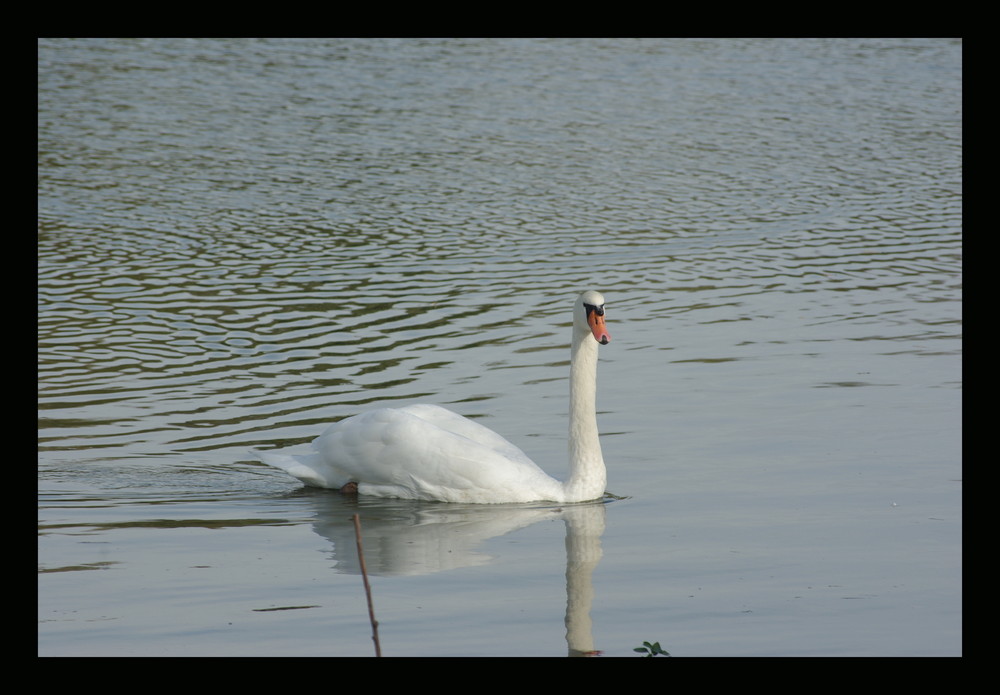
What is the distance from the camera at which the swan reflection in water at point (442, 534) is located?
23.9ft

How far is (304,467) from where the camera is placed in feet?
28.8

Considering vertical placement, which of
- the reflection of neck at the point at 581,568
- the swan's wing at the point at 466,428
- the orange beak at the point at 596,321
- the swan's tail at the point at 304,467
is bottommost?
the reflection of neck at the point at 581,568

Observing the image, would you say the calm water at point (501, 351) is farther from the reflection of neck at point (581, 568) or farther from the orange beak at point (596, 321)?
the orange beak at point (596, 321)

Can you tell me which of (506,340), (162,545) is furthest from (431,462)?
(506,340)

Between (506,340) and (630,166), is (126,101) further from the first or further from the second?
(506,340)

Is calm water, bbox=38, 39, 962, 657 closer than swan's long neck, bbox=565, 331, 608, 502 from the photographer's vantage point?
Yes

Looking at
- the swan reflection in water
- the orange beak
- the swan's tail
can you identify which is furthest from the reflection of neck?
the swan's tail

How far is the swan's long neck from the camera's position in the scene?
8.54 metres

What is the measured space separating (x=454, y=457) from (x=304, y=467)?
893 millimetres

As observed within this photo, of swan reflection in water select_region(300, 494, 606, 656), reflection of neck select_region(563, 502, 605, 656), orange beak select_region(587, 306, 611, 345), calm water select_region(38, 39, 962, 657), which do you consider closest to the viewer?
reflection of neck select_region(563, 502, 605, 656)

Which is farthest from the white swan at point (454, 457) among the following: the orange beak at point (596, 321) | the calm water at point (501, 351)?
the calm water at point (501, 351)

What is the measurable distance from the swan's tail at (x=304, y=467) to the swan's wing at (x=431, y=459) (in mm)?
58

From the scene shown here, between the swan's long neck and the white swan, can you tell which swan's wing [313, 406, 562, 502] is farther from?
the swan's long neck

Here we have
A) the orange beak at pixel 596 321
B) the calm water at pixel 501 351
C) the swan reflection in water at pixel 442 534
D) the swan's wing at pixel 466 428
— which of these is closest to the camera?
the calm water at pixel 501 351
